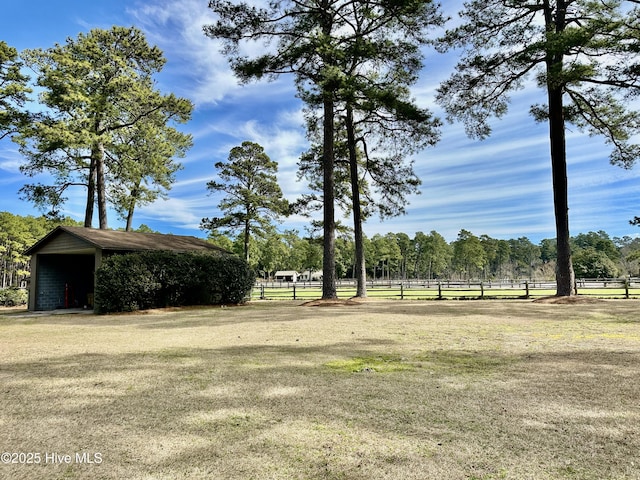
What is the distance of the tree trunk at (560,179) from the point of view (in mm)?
14570

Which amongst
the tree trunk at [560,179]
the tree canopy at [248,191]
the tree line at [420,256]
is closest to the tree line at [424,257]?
the tree line at [420,256]

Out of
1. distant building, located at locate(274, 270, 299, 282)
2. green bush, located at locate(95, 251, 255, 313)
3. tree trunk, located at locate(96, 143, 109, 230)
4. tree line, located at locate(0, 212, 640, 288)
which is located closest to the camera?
green bush, located at locate(95, 251, 255, 313)

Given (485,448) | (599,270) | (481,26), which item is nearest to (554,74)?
(481,26)

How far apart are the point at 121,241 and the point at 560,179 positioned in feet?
59.0

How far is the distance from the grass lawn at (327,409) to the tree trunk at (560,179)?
9.07 meters

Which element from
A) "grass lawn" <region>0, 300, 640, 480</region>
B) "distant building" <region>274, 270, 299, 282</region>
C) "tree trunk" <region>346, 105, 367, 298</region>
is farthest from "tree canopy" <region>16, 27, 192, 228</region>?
"distant building" <region>274, 270, 299, 282</region>

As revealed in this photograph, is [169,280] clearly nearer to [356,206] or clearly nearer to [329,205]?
[329,205]

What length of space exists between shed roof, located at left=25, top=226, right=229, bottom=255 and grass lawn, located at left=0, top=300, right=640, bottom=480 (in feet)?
28.8

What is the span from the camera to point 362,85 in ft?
46.8

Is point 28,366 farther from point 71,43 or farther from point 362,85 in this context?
point 71,43

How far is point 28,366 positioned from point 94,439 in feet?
11.1

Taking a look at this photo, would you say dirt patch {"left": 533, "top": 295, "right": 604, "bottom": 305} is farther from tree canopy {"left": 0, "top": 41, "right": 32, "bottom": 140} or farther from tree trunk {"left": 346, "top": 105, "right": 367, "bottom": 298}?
tree canopy {"left": 0, "top": 41, "right": 32, "bottom": 140}

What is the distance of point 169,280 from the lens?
15.0 metres

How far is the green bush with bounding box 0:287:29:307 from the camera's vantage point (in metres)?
19.7
